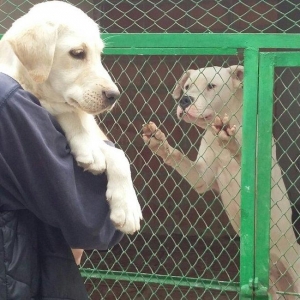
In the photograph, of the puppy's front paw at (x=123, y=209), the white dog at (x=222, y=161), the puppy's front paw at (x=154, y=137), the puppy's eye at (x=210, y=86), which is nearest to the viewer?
the puppy's front paw at (x=123, y=209)

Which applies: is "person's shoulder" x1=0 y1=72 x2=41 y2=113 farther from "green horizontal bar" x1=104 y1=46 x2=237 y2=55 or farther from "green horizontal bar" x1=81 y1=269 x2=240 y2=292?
"green horizontal bar" x1=81 y1=269 x2=240 y2=292

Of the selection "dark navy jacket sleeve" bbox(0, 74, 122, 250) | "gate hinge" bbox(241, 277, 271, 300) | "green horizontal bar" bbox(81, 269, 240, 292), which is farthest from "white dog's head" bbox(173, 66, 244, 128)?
"dark navy jacket sleeve" bbox(0, 74, 122, 250)

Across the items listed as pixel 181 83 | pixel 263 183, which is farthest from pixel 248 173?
pixel 181 83

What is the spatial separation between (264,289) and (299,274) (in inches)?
30.4

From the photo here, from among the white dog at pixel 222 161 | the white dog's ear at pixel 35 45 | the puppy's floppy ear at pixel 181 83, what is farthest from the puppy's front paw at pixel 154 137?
the white dog's ear at pixel 35 45

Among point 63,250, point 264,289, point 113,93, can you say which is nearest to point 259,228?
point 264,289

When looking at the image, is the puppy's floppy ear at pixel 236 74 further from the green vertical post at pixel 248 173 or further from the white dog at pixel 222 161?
the green vertical post at pixel 248 173

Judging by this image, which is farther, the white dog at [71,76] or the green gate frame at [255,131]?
the green gate frame at [255,131]

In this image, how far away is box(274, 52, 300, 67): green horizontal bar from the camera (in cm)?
229

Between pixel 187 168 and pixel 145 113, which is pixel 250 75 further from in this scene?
pixel 145 113

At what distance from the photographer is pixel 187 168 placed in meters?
3.20

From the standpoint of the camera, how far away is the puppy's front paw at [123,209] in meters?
1.55

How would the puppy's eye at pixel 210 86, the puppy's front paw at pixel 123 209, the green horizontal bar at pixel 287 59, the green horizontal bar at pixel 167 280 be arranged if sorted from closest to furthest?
the puppy's front paw at pixel 123 209
the green horizontal bar at pixel 287 59
the green horizontal bar at pixel 167 280
the puppy's eye at pixel 210 86

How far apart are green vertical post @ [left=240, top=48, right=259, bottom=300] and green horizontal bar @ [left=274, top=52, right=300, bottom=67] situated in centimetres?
8
